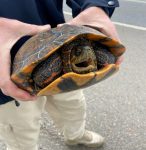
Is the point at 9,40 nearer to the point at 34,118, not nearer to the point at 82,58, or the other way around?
the point at 82,58

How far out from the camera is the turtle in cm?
100

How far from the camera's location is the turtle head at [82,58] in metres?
1.00

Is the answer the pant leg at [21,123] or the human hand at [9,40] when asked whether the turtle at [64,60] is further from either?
the pant leg at [21,123]

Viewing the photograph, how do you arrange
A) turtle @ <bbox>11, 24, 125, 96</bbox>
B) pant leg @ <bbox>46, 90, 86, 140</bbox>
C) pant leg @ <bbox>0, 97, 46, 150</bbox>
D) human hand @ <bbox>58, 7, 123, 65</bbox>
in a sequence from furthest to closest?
pant leg @ <bbox>46, 90, 86, 140</bbox> < pant leg @ <bbox>0, 97, 46, 150</bbox> < human hand @ <bbox>58, 7, 123, 65</bbox> < turtle @ <bbox>11, 24, 125, 96</bbox>

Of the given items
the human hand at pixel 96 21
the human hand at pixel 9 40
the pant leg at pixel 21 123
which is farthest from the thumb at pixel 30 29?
the pant leg at pixel 21 123

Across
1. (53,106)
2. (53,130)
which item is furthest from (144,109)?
(53,106)

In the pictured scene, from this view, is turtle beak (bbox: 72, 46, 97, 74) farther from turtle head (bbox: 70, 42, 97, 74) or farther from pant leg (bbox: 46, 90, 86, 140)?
pant leg (bbox: 46, 90, 86, 140)

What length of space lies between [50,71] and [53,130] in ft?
3.46

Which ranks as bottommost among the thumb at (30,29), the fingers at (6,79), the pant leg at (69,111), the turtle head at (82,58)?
the pant leg at (69,111)

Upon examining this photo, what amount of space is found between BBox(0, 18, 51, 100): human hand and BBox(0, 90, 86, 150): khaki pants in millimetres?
283

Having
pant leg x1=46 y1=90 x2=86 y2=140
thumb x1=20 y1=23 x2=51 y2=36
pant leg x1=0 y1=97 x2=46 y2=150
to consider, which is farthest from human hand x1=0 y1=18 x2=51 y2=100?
pant leg x1=46 y1=90 x2=86 y2=140

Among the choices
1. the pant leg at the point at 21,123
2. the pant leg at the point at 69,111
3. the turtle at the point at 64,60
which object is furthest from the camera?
the pant leg at the point at 69,111

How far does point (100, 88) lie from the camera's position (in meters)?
2.51

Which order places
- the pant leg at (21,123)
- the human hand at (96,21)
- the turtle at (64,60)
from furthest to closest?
the pant leg at (21,123) → the human hand at (96,21) → the turtle at (64,60)
